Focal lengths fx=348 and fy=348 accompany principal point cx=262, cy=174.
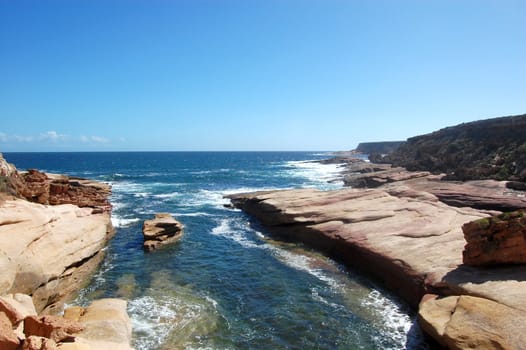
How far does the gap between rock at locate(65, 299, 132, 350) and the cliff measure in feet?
10.7

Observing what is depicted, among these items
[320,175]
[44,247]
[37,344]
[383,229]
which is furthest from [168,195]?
[37,344]

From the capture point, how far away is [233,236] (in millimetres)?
34250

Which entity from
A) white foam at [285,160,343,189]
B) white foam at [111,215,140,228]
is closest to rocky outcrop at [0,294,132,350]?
white foam at [111,215,140,228]

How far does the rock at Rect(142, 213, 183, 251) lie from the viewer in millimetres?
30016

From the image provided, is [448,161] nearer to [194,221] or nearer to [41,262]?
[194,221]

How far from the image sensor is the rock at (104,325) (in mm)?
13272

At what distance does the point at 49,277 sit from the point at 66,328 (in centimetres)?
812

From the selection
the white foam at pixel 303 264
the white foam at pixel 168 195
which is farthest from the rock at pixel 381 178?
the white foam at pixel 168 195

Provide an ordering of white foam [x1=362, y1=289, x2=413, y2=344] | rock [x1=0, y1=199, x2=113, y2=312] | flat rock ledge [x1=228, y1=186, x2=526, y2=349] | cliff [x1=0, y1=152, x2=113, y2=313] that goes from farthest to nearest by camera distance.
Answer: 1. cliff [x1=0, y1=152, x2=113, y2=313]
2. rock [x1=0, y1=199, x2=113, y2=312]
3. white foam [x1=362, y1=289, x2=413, y2=344]
4. flat rock ledge [x1=228, y1=186, x2=526, y2=349]

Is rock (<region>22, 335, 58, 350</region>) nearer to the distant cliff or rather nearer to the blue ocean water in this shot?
the blue ocean water

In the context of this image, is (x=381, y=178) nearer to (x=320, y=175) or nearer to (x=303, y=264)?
(x=320, y=175)

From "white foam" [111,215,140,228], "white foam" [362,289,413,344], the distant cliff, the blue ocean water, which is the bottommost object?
"white foam" [362,289,413,344]

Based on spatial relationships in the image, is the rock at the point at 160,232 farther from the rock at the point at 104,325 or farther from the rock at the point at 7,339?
the rock at the point at 7,339

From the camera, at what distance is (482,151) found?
64062mm
